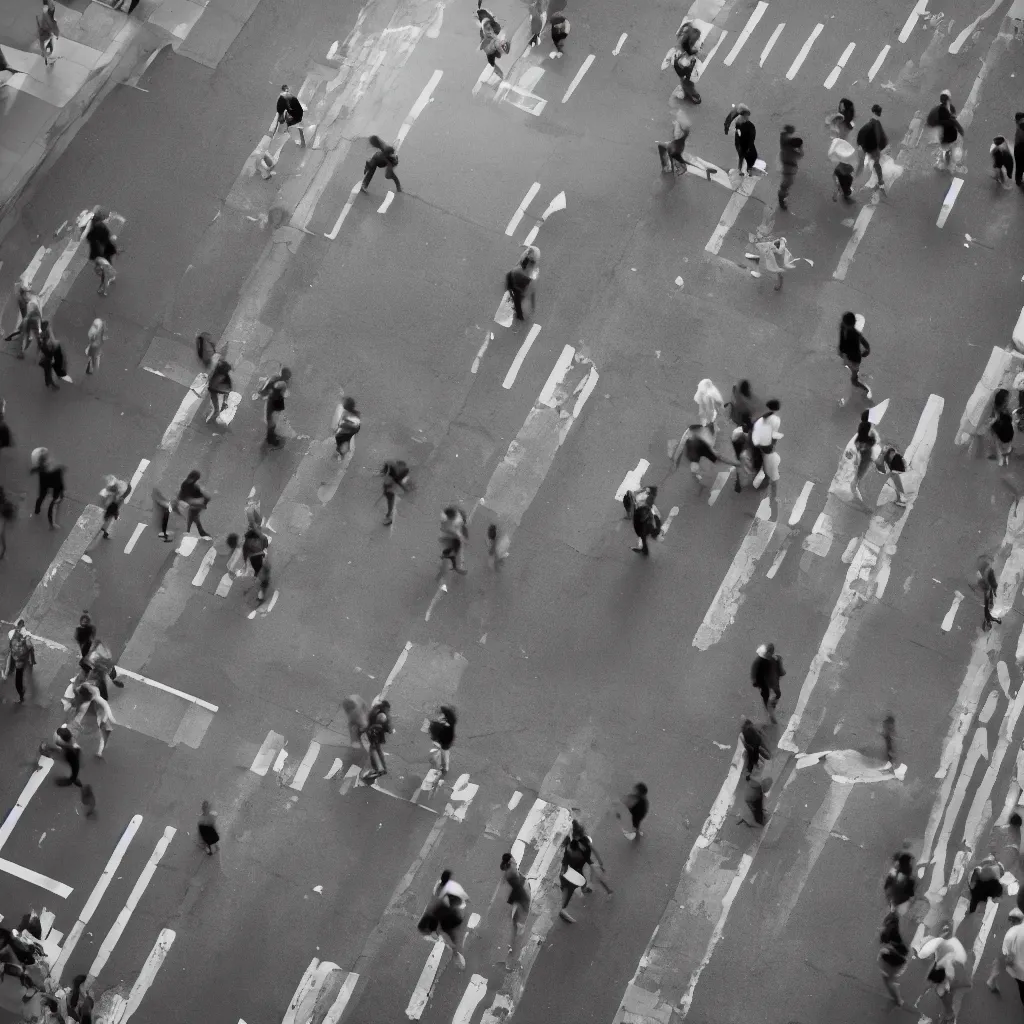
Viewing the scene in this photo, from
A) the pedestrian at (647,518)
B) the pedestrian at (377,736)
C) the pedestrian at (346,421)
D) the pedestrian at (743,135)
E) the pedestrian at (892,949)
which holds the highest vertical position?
the pedestrian at (743,135)

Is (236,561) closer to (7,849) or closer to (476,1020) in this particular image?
(7,849)

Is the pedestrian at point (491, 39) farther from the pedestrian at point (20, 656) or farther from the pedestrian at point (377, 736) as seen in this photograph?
the pedestrian at point (20, 656)

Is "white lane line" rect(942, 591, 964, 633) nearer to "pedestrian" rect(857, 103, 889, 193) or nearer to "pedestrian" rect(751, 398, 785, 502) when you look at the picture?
"pedestrian" rect(751, 398, 785, 502)

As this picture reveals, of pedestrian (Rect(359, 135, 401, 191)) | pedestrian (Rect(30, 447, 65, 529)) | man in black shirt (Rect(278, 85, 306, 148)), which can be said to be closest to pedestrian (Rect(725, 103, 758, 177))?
pedestrian (Rect(359, 135, 401, 191))

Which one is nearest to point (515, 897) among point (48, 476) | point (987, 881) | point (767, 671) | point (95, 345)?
point (767, 671)

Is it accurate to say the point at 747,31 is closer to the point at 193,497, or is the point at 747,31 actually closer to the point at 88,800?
the point at 193,497

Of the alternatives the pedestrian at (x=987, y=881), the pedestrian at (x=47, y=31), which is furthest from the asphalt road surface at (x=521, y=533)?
the pedestrian at (x=47, y=31)
